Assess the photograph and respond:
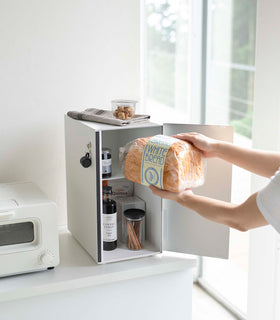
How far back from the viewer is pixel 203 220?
5.55 ft

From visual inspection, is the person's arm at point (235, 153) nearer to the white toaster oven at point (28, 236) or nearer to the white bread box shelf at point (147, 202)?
the white bread box shelf at point (147, 202)

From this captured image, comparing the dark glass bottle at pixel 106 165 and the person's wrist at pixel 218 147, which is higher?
the person's wrist at pixel 218 147

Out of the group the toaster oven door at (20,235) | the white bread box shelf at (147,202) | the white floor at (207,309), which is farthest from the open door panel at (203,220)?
the white floor at (207,309)

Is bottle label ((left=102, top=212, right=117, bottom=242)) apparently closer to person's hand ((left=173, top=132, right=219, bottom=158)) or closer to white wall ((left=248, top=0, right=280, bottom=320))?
person's hand ((left=173, top=132, right=219, bottom=158))

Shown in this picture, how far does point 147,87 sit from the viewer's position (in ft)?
16.1

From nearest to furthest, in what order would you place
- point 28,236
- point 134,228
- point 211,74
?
point 28,236, point 134,228, point 211,74

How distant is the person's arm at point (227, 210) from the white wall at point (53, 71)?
2.27 ft

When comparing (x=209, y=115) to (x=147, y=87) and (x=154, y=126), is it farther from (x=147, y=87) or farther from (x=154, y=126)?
(x=147, y=87)

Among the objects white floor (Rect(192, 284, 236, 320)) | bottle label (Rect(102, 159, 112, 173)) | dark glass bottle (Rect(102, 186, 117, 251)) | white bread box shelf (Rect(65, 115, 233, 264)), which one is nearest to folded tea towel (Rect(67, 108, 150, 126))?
white bread box shelf (Rect(65, 115, 233, 264))

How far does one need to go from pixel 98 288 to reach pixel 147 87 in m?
3.50

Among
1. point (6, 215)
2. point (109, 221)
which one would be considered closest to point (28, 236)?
point (6, 215)

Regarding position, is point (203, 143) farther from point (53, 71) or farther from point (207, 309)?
point (207, 309)

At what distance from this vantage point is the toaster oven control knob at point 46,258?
1576mm

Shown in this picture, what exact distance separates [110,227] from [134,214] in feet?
0.37
